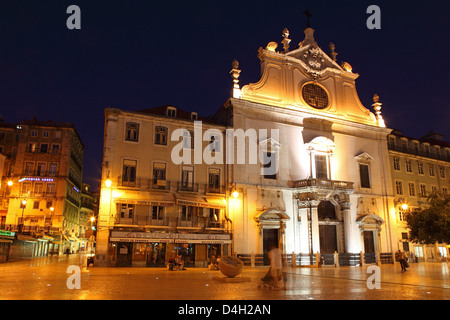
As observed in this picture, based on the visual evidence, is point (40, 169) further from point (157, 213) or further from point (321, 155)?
Result: point (321, 155)

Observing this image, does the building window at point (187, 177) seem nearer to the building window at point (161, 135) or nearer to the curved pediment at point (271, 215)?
the building window at point (161, 135)

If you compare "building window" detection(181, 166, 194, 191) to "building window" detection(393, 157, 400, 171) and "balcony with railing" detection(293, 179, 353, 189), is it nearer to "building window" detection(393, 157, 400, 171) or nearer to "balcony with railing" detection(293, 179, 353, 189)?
"balcony with railing" detection(293, 179, 353, 189)

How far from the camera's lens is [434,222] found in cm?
2211

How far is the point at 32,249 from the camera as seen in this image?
1901 inches

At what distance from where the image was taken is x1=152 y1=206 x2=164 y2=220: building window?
30.4 m

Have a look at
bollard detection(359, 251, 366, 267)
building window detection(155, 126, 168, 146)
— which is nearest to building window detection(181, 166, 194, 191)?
building window detection(155, 126, 168, 146)

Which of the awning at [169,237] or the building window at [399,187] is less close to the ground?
the building window at [399,187]

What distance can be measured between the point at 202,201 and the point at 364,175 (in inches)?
714

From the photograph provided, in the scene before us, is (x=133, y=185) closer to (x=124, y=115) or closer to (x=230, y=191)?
(x=124, y=115)

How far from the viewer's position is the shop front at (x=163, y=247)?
94.1ft

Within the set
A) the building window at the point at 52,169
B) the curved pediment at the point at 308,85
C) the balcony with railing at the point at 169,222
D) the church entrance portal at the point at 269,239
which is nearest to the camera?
the balcony with railing at the point at 169,222

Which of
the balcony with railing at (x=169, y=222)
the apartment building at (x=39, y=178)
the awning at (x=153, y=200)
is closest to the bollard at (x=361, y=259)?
the balcony with railing at (x=169, y=222)

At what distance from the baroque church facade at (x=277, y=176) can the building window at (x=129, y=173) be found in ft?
0.28

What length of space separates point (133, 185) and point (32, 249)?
86.1 feet
